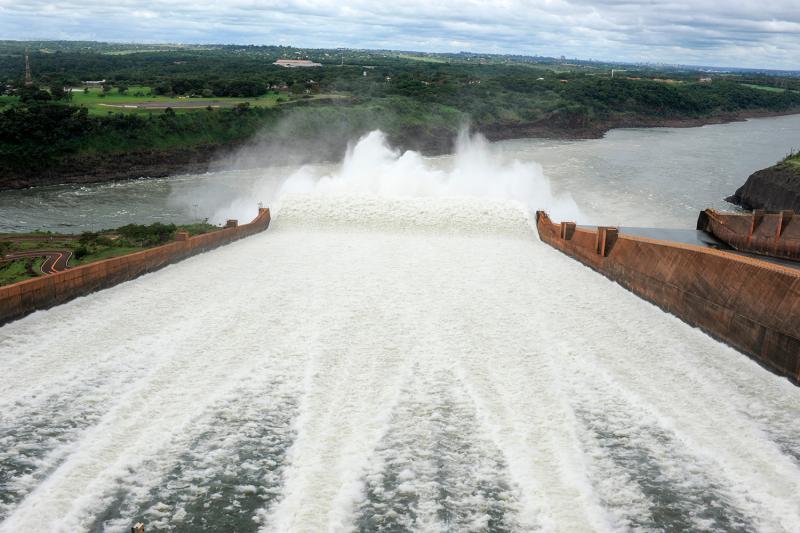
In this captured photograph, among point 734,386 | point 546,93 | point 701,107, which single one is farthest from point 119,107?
point 701,107

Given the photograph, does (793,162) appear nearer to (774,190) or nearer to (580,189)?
(774,190)

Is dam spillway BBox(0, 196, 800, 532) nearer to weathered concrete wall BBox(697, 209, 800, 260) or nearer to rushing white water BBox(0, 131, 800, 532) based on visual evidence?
rushing white water BBox(0, 131, 800, 532)

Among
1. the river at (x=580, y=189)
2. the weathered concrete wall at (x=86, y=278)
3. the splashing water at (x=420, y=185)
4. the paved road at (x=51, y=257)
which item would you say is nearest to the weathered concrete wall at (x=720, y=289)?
the splashing water at (x=420, y=185)

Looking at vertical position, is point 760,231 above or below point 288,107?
below

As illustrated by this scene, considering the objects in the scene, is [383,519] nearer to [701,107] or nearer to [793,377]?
[793,377]

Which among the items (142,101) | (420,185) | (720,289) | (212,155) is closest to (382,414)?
(720,289)

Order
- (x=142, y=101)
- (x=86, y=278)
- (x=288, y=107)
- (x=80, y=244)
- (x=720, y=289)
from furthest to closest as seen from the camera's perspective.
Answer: (x=142, y=101) < (x=288, y=107) < (x=80, y=244) < (x=86, y=278) < (x=720, y=289)
